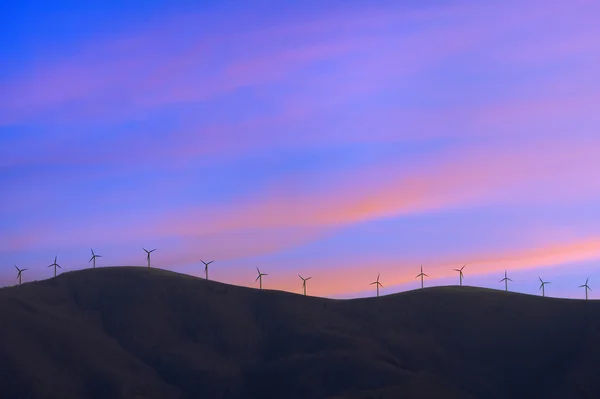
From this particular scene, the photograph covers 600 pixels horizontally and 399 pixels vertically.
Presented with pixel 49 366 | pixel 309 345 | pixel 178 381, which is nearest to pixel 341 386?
pixel 309 345

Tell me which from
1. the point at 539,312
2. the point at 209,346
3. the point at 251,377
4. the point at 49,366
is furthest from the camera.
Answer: the point at 539,312

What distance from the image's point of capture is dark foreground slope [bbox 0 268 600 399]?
432ft

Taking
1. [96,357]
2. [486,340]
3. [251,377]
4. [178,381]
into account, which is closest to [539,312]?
[486,340]

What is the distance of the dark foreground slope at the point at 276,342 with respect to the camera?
131750mm

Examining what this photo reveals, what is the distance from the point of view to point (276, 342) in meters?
152

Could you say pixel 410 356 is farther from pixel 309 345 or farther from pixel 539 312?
pixel 539 312

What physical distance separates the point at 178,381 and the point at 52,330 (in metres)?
23.3

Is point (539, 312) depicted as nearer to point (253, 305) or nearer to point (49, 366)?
point (253, 305)

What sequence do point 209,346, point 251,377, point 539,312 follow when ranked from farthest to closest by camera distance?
point 539,312, point 209,346, point 251,377

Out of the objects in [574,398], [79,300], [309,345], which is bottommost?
[574,398]

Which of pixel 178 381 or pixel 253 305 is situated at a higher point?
pixel 253 305

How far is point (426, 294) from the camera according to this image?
173 m

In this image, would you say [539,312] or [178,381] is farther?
[539,312]

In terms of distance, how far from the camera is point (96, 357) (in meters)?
136
